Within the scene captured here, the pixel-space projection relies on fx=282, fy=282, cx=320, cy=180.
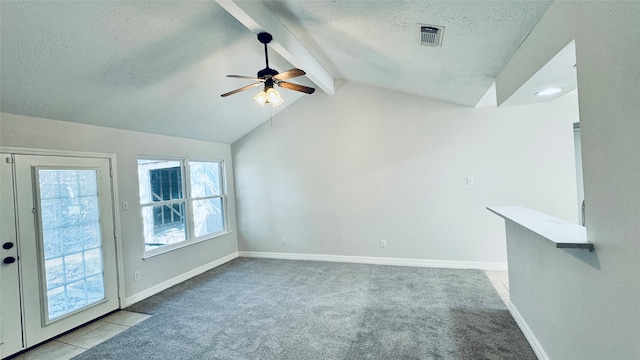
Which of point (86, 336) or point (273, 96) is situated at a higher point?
point (273, 96)

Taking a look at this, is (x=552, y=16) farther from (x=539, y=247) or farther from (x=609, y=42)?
(x=539, y=247)

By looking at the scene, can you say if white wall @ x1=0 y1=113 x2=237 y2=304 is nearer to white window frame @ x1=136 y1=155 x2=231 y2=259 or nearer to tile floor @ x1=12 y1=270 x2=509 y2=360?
white window frame @ x1=136 y1=155 x2=231 y2=259

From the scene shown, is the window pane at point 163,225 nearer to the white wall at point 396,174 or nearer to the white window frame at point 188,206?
the white window frame at point 188,206

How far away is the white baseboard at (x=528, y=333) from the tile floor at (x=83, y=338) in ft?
12.4

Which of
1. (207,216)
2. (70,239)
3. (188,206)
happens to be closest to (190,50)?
(70,239)

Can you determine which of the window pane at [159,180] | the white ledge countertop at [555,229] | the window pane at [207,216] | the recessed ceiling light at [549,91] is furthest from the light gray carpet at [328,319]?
the recessed ceiling light at [549,91]

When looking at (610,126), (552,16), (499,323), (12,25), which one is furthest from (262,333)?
Result: (552,16)

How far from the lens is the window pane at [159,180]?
157 inches

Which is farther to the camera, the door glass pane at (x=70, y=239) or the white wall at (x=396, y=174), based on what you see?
the white wall at (x=396, y=174)

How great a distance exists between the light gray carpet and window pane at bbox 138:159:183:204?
1.34 m

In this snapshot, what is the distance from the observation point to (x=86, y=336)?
2.86 m

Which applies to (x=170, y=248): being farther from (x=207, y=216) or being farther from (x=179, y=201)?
(x=207, y=216)

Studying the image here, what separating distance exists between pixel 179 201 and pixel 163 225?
427 mm

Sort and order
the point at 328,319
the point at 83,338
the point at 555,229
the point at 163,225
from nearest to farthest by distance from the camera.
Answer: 1. the point at 555,229
2. the point at 83,338
3. the point at 328,319
4. the point at 163,225
